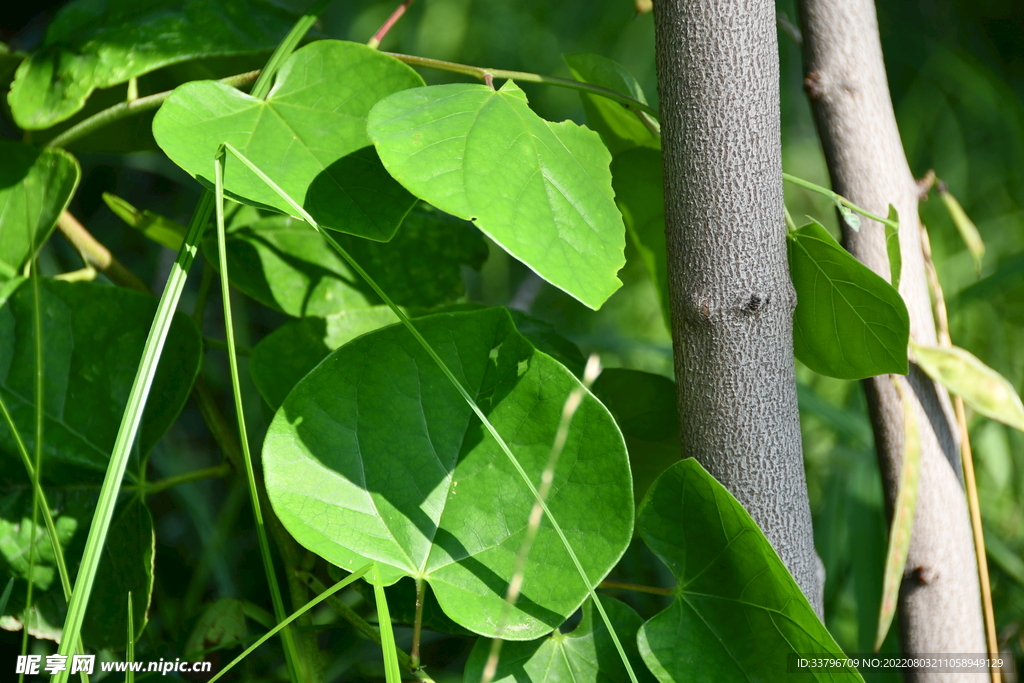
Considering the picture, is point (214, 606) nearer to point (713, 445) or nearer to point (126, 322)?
point (126, 322)

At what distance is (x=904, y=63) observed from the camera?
1.27 meters

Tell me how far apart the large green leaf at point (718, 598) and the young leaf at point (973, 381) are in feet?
0.56

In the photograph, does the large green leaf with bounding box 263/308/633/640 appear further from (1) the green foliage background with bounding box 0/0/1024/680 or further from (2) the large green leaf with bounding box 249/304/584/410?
(1) the green foliage background with bounding box 0/0/1024/680

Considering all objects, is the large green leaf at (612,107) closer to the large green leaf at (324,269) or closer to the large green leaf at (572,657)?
the large green leaf at (324,269)

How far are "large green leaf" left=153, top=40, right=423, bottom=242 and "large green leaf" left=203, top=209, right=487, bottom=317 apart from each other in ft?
0.37

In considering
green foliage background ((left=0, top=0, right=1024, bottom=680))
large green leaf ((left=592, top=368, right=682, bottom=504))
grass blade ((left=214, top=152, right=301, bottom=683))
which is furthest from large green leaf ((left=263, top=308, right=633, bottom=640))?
green foliage background ((left=0, top=0, right=1024, bottom=680))

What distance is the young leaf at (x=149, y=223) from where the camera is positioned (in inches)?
17.2

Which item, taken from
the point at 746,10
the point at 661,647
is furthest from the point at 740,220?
the point at 661,647

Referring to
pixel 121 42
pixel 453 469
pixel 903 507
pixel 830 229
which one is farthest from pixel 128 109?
pixel 830 229

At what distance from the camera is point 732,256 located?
0.30 metres

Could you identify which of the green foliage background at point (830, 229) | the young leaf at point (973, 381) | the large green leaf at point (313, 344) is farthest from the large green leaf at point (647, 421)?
the green foliage background at point (830, 229)

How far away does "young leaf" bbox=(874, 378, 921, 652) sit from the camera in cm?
34

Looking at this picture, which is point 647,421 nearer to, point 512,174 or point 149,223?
point 512,174

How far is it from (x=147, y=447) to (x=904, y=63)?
1.42 meters
